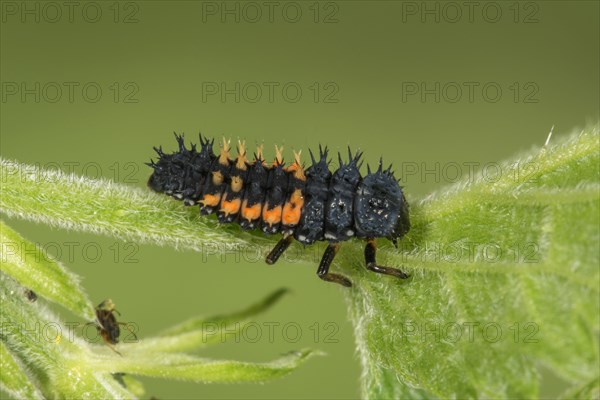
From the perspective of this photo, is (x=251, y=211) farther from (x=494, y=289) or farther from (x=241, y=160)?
(x=494, y=289)

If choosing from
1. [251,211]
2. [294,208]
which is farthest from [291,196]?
[251,211]

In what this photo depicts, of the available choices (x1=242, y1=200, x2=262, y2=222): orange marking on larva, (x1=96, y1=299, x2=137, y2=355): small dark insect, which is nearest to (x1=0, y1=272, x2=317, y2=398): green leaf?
(x1=96, y1=299, x2=137, y2=355): small dark insect

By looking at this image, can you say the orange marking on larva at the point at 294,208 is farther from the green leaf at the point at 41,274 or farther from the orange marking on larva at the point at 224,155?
the green leaf at the point at 41,274

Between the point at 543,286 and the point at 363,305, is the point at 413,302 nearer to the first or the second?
the point at 363,305

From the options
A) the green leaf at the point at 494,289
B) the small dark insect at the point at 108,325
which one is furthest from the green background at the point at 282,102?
the green leaf at the point at 494,289

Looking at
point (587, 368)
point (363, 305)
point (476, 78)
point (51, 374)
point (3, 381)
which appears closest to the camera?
point (587, 368)

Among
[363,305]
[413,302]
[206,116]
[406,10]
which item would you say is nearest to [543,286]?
[413,302]
